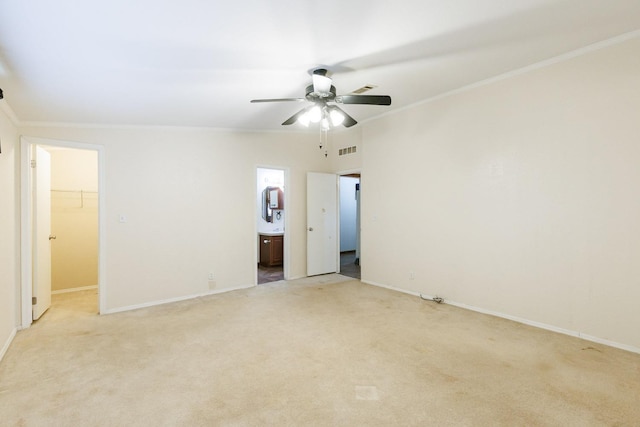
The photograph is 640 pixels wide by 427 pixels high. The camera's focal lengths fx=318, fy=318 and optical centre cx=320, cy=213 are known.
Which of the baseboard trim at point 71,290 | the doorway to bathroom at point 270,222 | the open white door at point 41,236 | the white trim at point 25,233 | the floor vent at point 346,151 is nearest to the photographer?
the white trim at point 25,233

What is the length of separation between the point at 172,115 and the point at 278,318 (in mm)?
2767

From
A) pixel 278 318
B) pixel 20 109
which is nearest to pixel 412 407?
pixel 278 318

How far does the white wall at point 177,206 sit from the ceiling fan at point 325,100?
71.2 inches

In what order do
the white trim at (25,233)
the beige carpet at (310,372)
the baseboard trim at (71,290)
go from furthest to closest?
the baseboard trim at (71,290), the white trim at (25,233), the beige carpet at (310,372)

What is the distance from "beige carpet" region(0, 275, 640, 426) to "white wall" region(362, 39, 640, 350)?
39 centimetres

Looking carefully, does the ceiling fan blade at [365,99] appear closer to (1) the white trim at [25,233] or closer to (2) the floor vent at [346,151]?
(2) the floor vent at [346,151]

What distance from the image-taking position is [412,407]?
2035mm

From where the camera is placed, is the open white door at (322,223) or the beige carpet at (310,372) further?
the open white door at (322,223)

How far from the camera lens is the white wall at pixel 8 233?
9.45ft

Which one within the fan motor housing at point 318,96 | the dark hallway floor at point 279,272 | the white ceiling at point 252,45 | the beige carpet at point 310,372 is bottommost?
the beige carpet at point 310,372

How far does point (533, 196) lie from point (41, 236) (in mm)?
5622

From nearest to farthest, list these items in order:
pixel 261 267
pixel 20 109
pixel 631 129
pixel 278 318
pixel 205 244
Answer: pixel 631 129, pixel 20 109, pixel 278 318, pixel 205 244, pixel 261 267

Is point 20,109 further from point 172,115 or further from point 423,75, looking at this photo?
point 423,75

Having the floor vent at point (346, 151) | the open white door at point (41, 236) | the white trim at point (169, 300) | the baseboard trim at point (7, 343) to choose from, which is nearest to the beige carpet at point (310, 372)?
the baseboard trim at point (7, 343)
